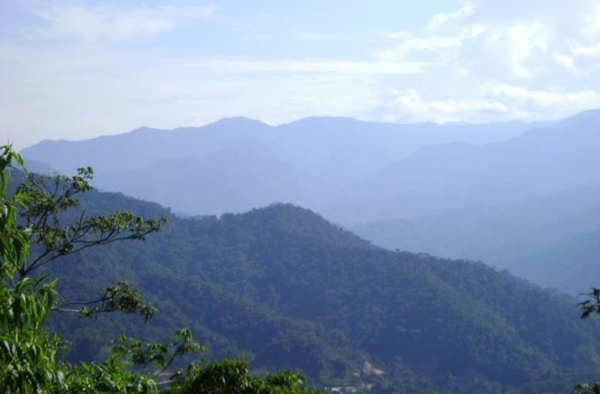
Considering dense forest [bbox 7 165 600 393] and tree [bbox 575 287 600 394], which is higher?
tree [bbox 575 287 600 394]

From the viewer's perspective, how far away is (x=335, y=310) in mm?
62094

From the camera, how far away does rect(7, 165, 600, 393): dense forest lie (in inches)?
1917

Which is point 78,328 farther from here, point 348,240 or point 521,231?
point 521,231

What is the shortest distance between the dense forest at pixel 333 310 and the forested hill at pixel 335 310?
116 mm

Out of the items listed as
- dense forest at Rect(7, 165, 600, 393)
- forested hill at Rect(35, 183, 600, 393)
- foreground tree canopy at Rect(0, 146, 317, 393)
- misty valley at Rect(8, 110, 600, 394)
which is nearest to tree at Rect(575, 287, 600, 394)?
foreground tree canopy at Rect(0, 146, 317, 393)

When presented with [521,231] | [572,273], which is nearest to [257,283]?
[572,273]

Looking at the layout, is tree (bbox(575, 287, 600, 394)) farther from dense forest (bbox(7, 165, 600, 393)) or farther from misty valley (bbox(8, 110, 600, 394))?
dense forest (bbox(7, 165, 600, 393))

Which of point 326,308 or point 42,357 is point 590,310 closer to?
point 42,357

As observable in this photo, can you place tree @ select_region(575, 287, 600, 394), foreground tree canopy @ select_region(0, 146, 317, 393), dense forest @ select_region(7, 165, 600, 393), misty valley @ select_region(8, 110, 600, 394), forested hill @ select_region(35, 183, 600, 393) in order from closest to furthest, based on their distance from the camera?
foreground tree canopy @ select_region(0, 146, 317, 393)
tree @ select_region(575, 287, 600, 394)
misty valley @ select_region(8, 110, 600, 394)
dense forest @ select_region(7, 165, 600, 393)
forested hill @ select_region(35, 183, 600, 393)

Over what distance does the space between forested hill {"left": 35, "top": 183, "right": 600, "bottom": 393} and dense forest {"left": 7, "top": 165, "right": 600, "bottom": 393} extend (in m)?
0.12

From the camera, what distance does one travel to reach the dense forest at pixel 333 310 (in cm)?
4869

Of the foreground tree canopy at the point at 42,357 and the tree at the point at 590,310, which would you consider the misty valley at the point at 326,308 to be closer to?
the foreground tree canopy at the point at 42,357

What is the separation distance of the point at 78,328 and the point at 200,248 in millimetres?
28172

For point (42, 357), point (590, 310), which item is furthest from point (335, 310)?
point (42, 357)
